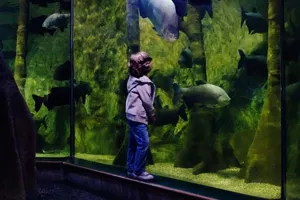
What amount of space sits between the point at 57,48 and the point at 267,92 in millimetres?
4953

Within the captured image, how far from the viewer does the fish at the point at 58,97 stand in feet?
30.0

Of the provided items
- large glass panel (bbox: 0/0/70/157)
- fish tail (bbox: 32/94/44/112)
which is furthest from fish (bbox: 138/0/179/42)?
fish tail (bbox: 32/94/44/112)

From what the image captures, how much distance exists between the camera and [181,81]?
695cm

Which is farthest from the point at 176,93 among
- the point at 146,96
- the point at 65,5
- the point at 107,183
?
the point at 65,5

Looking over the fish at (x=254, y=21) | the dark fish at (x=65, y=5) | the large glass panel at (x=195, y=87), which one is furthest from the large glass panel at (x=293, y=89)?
the dark fish at (x=65, y=5)

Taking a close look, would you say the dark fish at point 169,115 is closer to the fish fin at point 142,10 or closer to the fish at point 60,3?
the fish fin at point 142,10

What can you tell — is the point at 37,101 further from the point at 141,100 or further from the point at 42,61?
the point at 141,100

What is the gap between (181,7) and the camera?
6883 mm

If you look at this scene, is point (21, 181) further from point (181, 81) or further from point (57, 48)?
point (57, 48)

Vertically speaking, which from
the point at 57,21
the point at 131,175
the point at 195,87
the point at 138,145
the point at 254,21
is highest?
the point at 57,21

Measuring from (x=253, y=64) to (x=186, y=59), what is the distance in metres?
1.36

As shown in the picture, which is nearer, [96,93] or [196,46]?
[196,46]

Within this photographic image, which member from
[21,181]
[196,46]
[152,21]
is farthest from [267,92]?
[21,181]

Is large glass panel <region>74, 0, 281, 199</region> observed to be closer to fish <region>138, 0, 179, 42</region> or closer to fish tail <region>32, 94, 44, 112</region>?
fish <region>138, 0, 179, 42</region>
